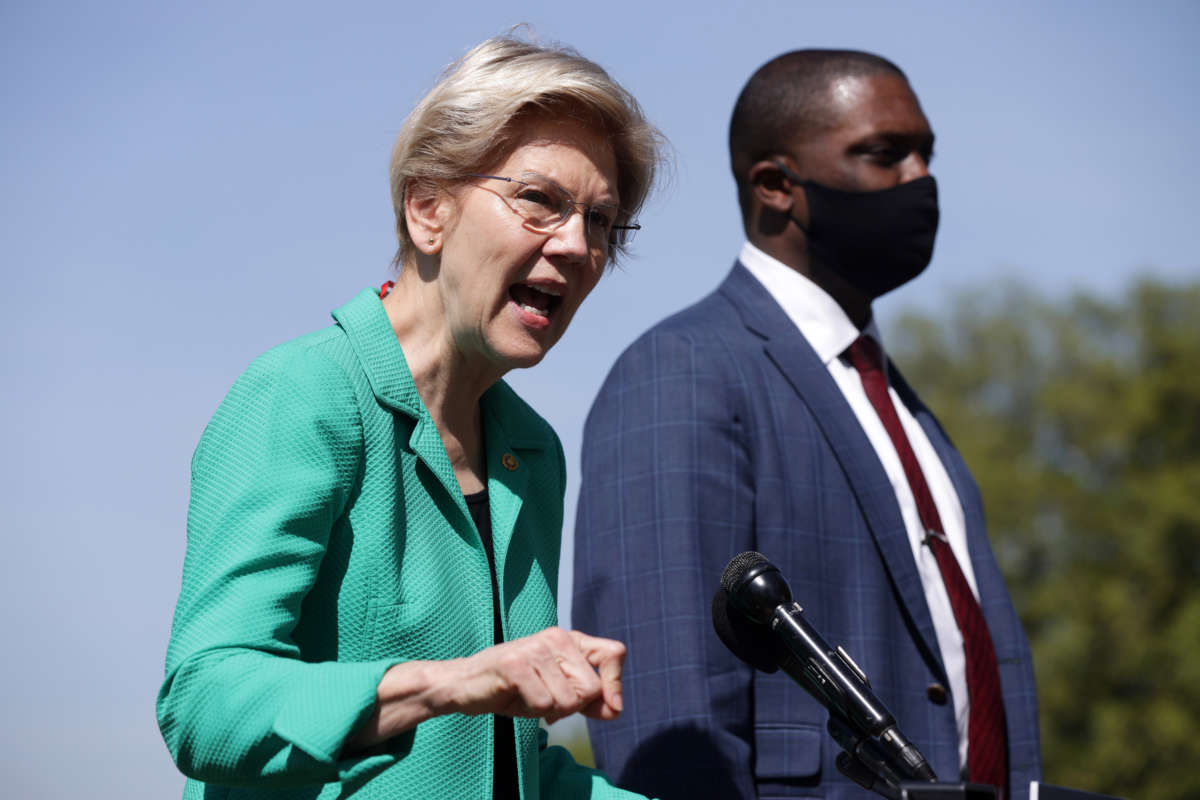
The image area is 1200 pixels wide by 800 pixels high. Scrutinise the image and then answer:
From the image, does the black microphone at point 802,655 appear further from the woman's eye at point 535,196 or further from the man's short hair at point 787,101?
the man's short hair at point 787,101

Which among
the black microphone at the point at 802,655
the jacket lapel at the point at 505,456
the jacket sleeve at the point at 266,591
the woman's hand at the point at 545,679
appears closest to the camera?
the woman's hand at the point at 545,679

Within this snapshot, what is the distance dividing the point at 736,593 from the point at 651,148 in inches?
42.4

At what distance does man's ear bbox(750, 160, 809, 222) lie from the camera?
420 cm

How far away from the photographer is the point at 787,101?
170 inches

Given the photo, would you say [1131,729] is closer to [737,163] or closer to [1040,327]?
[1040,327]

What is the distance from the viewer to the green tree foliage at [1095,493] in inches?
827

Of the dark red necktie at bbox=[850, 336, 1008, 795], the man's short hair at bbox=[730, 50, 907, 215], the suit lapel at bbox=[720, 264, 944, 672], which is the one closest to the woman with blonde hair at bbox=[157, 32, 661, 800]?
the suit lapel at bbox=[720, 264, 944, 672]

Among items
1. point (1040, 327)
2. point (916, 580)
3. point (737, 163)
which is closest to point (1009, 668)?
point (916, 580)

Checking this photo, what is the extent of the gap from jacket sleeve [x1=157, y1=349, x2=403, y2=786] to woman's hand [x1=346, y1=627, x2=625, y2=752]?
0.13 ft

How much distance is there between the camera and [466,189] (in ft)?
8.88

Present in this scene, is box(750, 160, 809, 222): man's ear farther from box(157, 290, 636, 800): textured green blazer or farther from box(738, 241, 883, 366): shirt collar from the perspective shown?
box(157, 290, 636, 800): textured green blazer

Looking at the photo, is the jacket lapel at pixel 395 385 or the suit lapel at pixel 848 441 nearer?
the jacket lapel at pixel 395 385

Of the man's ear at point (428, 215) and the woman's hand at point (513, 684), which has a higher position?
the man's ear at point (428, 215)

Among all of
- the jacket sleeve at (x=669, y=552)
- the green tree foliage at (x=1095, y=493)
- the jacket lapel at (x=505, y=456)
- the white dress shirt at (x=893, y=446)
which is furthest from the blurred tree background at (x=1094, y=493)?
the jacket lapel at (x=505, y=456)
